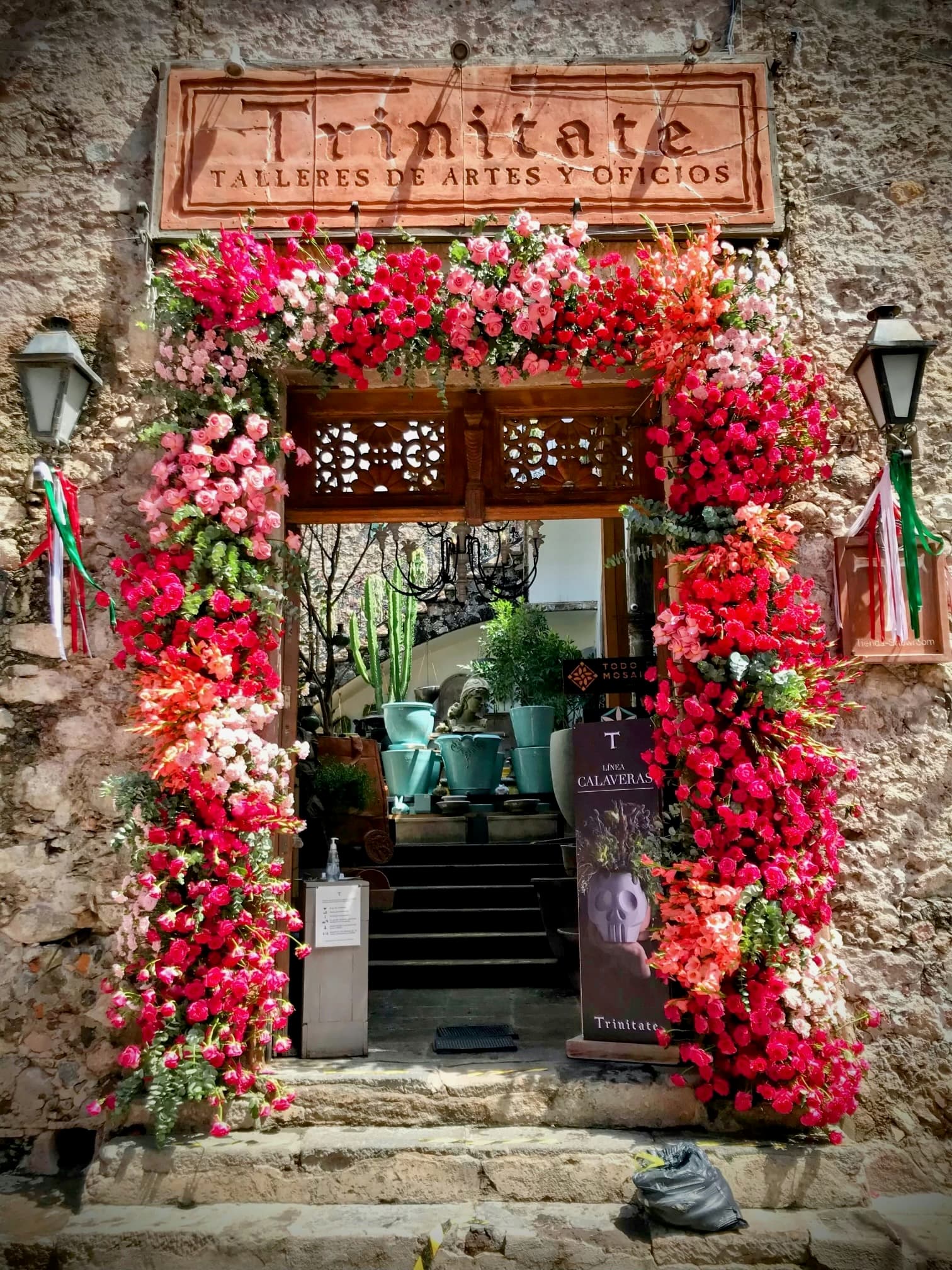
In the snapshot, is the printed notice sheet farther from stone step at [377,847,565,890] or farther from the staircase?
stone step at [377,847,565,890]

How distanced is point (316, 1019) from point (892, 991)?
7.34 ft

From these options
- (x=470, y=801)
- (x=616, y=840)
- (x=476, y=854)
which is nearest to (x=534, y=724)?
(x=470, y=801)

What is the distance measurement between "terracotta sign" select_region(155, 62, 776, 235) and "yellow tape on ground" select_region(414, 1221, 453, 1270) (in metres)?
3.79

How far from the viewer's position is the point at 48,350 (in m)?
3.70

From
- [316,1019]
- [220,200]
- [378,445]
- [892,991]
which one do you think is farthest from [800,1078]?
[220,200]

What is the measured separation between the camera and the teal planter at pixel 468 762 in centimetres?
877

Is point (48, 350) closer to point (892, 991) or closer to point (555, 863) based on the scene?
point (892, 991)

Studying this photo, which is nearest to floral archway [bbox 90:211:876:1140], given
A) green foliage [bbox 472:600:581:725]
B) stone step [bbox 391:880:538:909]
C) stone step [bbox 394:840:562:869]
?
stone step [bbox 391:880:538:909]

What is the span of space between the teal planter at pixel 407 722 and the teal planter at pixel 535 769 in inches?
37.6

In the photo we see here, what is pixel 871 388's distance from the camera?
3715 mm

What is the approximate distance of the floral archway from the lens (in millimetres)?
A: 3414

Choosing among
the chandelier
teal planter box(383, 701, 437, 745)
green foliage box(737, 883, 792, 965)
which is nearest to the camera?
green foliage box(737, 883, 792, 965)

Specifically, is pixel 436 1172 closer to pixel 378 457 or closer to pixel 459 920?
pixel 378 457

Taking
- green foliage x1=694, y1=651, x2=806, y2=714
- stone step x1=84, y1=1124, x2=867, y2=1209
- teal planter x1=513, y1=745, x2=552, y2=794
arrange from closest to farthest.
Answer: stone step x1=84, y1=1124, x2=867, y2=1209 → green foliage x1=694, y1=651, x2=806, y2=714 → teal planter x1=513, y1=745, x2=552, y2=794
